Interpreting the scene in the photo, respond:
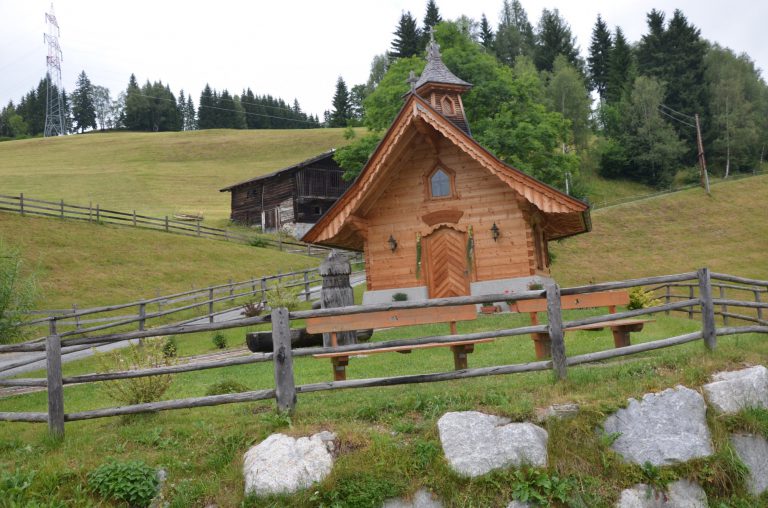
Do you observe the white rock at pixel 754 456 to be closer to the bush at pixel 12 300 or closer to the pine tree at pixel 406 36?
the bush at pixel 12 300

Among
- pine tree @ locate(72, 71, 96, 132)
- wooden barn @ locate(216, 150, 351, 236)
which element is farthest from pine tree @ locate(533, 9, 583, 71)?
pine tree @ locate(72, 71, 96, 132)

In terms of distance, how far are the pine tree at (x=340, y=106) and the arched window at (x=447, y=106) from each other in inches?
3017

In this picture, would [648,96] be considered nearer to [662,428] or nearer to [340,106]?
[340,106]

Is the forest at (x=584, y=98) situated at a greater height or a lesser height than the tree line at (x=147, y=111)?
lesser

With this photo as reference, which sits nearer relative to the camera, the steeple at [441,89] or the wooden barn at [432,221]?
the wooden barn at [432,221]

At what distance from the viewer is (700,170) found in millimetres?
65000

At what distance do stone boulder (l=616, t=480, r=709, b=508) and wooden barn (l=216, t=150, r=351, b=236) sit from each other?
4456 centimetres

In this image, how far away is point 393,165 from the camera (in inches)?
757

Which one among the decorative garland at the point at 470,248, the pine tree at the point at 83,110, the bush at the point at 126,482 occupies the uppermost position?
the pine tree at the point at 83,110

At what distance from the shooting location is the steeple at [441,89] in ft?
83.2

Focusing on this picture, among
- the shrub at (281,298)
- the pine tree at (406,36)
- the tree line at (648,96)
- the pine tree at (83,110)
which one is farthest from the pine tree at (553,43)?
the pine tree at (83,110)

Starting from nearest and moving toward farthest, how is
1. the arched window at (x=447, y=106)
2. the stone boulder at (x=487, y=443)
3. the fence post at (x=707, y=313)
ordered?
the stone boulder at (x=487, y=443) → the fence post at (x=707, y=313) → the arched window at (x=447, y=106)

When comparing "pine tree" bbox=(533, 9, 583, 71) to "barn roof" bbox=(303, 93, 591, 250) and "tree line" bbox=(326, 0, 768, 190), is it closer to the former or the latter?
"tree line" bbox=(326, 0, 768, 190)

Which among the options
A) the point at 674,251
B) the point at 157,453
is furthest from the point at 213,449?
the point at 674,251
